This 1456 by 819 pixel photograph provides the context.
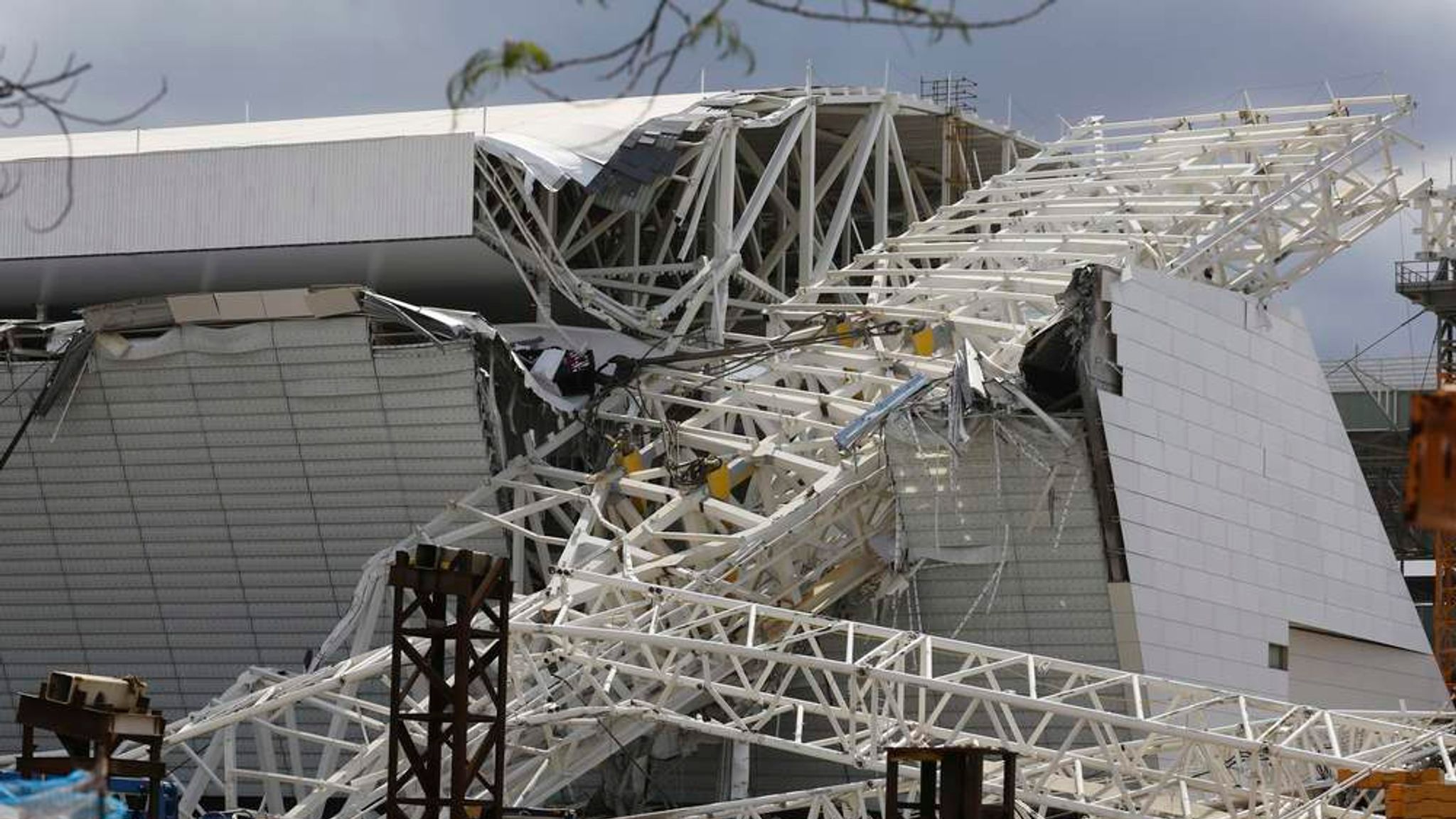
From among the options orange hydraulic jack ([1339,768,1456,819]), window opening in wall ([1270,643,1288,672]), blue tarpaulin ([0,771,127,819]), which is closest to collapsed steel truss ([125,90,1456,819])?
orange hydraulic jack ([1339,768,1456,819])

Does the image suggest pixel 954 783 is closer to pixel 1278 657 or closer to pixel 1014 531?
pixel 1014 531

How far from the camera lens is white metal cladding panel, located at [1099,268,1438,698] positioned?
5169 centimetres

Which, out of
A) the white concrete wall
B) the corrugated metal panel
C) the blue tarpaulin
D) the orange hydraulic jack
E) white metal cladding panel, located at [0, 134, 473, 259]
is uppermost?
white metal cladding panel, located at [0, 134, 473, 259]

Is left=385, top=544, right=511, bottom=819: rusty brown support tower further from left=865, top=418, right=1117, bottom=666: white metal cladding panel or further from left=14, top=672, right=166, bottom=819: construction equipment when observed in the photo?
left=865, top=418, right=1117, bottom=666: white metal cladding panel

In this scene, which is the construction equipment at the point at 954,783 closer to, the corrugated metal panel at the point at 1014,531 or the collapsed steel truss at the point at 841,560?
the collapsed steel truss at the point at 841,560

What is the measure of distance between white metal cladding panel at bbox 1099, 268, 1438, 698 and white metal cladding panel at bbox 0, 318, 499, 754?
13.6 metres

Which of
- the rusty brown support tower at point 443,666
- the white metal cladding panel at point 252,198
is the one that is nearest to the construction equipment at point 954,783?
the rusty brown support tower at point 443,666

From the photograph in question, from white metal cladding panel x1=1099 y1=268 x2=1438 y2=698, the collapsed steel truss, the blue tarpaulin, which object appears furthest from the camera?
white metal cladding panel x1=1099 y1=268 x2=1438 y2=698

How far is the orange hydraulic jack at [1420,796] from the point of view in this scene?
126 feet

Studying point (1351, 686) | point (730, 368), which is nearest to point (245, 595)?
point (730, 368)

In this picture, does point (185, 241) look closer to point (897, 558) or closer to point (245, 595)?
point (245, 595)

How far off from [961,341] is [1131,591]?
7.78 metres

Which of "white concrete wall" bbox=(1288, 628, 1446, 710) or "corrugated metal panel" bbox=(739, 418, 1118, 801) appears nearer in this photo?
"corrugated metal panel" bbox=(739, 418, 1118, 801)

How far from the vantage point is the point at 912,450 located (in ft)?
167
